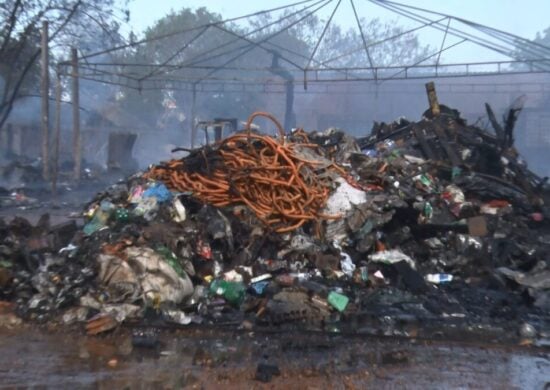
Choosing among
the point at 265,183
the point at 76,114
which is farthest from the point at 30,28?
the point at 265,183

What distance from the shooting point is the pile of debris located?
232 inches

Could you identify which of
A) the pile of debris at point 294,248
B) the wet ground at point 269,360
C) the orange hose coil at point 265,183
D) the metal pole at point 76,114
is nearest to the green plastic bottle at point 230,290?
the pile of debris at point 294,248

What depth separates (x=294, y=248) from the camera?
23.3ft

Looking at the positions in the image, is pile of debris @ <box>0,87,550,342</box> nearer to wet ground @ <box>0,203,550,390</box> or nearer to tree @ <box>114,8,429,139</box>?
wet ground @ <box>0,203,550,390</box>

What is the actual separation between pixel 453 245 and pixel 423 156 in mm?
2837

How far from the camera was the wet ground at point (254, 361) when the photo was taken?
173 inches

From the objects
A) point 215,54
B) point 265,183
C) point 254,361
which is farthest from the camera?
point 215,54

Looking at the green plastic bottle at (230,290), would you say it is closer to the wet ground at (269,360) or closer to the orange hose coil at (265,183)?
the wet ground at (269,360)

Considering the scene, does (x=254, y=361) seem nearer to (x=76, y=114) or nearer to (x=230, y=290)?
(x=230, y=290)

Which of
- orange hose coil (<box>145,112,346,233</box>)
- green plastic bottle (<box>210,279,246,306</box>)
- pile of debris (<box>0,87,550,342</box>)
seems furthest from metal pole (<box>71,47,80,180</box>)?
green plastic bottle (<box>210,279,246,306</box>)

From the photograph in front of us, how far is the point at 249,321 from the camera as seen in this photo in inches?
225

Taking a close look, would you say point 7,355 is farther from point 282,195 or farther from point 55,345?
point 282,195

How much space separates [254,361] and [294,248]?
2.44 meters

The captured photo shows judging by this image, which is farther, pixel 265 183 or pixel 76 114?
pixel 76 114
